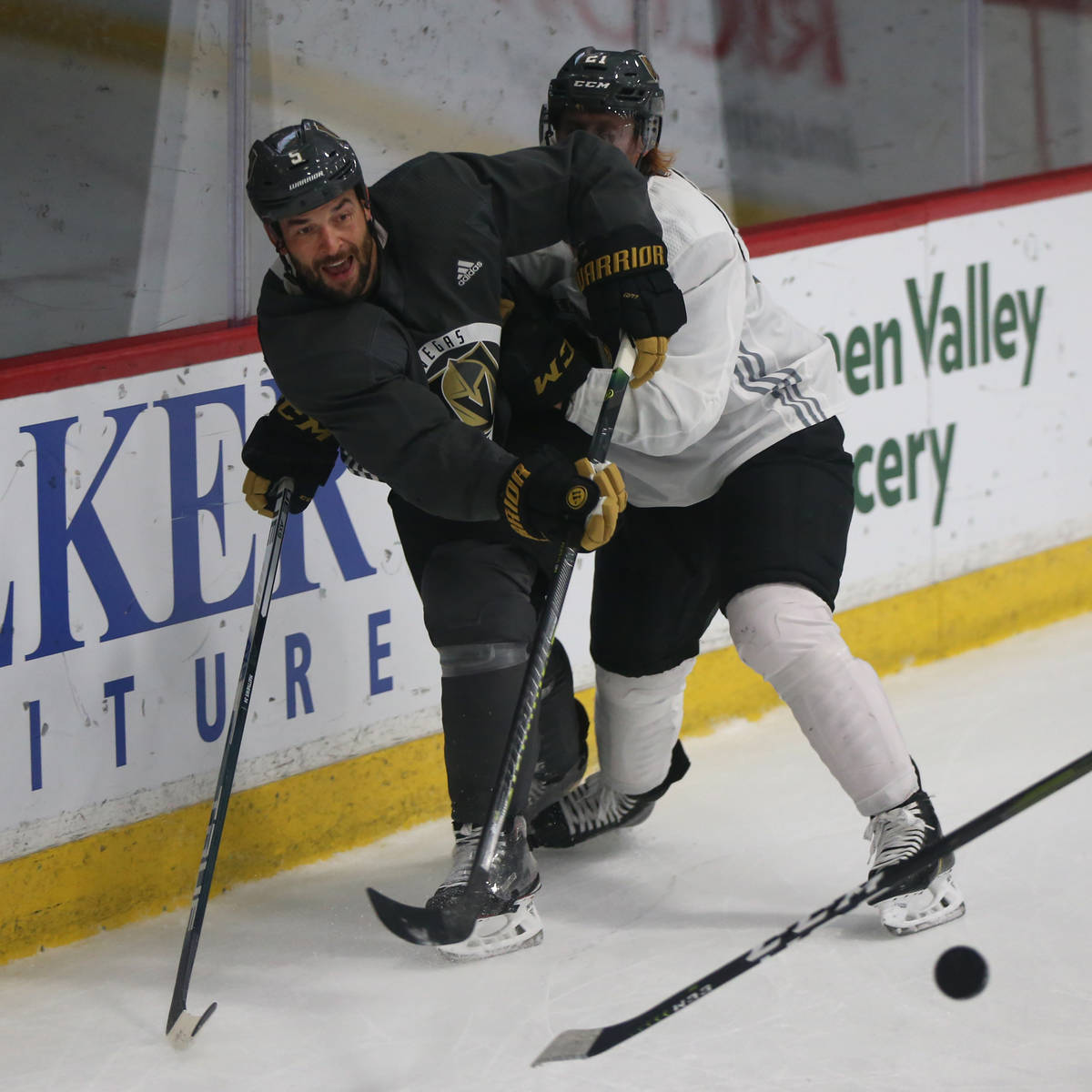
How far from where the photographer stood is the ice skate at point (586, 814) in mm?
2748

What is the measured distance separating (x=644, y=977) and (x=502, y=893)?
0.22m

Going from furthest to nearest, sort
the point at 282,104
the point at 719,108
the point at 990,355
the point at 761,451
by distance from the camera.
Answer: the point at 990,355 < the point at 719,108 < the point at 282,104 < the point at 761,451

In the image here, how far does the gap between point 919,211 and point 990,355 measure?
1.22 ft

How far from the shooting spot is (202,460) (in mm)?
2639

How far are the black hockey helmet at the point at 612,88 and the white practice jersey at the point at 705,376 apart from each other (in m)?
0.09

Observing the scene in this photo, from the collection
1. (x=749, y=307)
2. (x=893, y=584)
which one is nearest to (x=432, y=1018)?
(x=749, y=307)

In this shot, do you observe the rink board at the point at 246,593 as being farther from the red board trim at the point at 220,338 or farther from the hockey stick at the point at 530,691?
the hockey stick at the point at 530,691

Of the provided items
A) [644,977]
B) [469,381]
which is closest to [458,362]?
[469,381]

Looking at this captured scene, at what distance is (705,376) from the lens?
89.0 inches

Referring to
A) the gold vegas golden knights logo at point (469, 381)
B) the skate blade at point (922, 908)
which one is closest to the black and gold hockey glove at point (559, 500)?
the gold vegas golden knights logo at point (469, 381)

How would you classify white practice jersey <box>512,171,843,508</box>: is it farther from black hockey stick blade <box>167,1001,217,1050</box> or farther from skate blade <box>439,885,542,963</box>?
black hockey stick blade <box>167,1001,217,1050</box>

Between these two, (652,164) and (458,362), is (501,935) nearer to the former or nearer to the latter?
(458,362)

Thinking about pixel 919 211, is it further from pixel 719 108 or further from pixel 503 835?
pixel 503 835

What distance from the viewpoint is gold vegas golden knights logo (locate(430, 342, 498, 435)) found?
2146 mm
